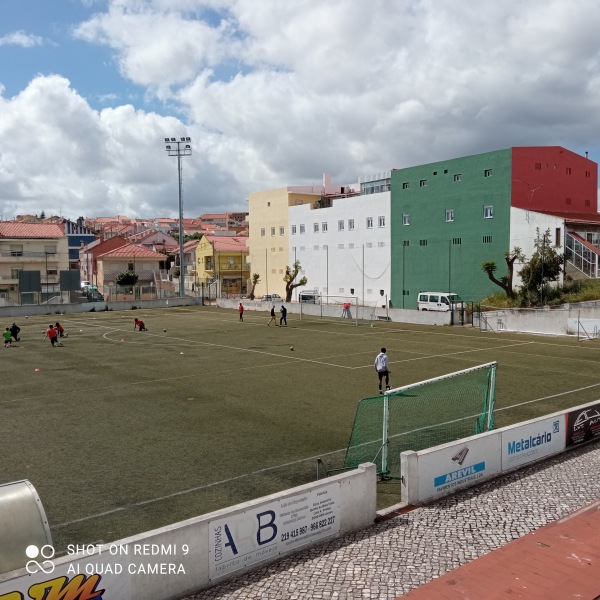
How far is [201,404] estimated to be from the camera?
65.1 ft

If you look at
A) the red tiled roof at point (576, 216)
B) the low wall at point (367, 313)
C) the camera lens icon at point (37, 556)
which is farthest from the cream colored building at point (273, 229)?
the camera lens icon at point (37, 556)

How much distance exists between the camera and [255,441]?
611 inches

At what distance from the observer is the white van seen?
48.3 m

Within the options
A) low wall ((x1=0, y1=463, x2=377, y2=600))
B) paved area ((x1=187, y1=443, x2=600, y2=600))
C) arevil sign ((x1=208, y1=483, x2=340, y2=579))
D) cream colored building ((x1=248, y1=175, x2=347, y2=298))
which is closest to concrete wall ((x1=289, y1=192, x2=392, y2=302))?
cream colored building ((x1=248, y1=175, x2=347, y2=298))

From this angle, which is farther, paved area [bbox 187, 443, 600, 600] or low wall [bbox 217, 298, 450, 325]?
low wall [bbox 217, 298, 450, 325]

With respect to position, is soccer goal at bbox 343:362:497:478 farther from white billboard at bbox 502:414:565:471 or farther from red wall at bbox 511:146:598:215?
red wall at bbox 511:146:598:215

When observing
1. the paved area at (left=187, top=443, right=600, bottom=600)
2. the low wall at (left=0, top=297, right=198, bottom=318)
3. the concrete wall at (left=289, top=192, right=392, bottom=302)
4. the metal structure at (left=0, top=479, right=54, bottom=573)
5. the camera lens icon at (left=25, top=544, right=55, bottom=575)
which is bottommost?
the paved area at (left=187, top=443, right=600, bottom=600)

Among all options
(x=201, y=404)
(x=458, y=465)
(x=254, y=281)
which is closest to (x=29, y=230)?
(x=254, y=281)

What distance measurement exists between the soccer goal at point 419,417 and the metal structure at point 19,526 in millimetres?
6664

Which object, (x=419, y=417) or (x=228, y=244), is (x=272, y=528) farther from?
(x=228, y=244)

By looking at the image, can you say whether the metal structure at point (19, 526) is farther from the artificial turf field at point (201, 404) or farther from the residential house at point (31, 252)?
the residential house at point (31, 252)

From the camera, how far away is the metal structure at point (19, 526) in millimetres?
7074

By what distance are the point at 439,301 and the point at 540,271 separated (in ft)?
28.4

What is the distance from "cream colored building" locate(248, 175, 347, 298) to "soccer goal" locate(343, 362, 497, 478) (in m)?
58.6
